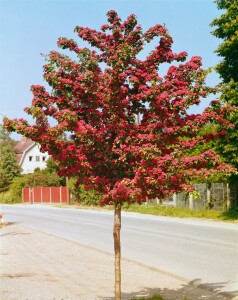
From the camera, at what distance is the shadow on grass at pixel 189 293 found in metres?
8.42

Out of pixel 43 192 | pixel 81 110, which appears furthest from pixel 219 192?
pixel 43 192

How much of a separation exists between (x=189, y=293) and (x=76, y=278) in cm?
259

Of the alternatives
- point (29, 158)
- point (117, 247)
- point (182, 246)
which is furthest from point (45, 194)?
point (117, 247)

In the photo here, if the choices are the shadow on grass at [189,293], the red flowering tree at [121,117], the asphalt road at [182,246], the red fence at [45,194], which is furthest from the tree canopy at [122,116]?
the red fence at [45,194]

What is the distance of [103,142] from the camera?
21.8ft

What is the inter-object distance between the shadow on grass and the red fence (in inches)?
1895

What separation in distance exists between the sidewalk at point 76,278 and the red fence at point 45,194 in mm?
43663

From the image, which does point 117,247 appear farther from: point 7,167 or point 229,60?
point 7,167

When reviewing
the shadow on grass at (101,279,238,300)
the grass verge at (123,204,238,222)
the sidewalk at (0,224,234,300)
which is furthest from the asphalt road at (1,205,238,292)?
the grass verge at (123,204,238,222)

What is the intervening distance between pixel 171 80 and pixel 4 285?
557 centimetres

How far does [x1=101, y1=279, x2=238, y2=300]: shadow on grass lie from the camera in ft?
27.6

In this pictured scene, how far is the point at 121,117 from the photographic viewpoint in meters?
6.76

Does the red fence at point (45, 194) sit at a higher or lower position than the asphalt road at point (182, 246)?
higher

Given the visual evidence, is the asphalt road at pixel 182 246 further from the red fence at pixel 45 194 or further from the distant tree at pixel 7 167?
the distant tree at pixel 7 167
